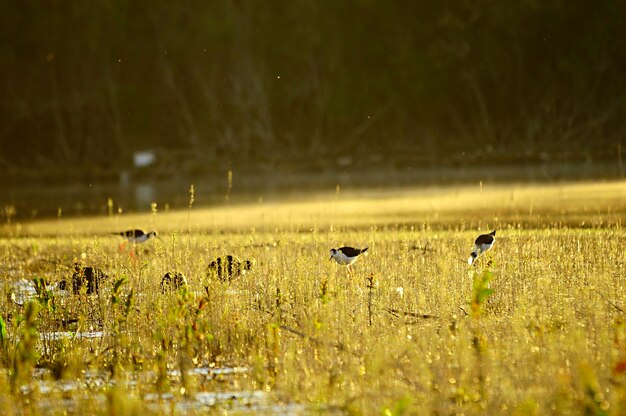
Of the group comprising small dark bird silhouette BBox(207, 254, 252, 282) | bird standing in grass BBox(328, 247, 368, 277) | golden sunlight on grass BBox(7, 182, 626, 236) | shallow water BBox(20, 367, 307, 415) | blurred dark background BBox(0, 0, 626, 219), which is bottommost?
shallow water BBox(20, 367, 307, 415)

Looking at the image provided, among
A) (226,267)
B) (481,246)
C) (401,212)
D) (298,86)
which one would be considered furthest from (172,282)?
(298,86)

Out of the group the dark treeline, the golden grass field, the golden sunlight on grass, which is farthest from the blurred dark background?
the golden grass field

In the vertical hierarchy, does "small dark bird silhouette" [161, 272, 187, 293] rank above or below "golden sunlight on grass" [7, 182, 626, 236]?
below

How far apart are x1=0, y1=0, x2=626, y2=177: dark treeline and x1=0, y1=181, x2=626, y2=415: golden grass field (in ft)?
83.4

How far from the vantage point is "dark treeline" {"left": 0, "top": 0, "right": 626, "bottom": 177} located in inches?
1522

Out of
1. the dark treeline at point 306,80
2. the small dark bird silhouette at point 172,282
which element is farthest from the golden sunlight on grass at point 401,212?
the dark treeline at point 306,80

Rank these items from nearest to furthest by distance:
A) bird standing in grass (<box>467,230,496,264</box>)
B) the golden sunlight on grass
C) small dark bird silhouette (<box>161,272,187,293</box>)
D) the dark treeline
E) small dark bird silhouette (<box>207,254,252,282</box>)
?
small dark bird silhouette (<box>161,272,187,293</box>), small dark bird silhouette (<box>207,254,252,282</box>), bird standing in grass (<box>467,230,496,264</box>), the golden sunlight on grass, the dark treeline

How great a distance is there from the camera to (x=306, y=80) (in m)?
42.7

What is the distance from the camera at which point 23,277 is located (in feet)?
37.6

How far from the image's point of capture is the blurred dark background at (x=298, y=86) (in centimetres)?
3800

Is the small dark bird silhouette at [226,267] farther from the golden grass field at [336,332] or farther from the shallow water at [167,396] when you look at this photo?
the shallow water at [167,396]

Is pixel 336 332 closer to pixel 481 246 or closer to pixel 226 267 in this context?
pixel 226 267

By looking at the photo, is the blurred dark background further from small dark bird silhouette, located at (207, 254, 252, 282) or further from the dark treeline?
small dark bird silhouette, located at (207, 254, 252, 282)

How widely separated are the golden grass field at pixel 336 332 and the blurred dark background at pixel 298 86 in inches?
958
